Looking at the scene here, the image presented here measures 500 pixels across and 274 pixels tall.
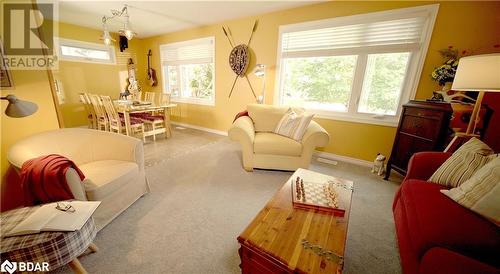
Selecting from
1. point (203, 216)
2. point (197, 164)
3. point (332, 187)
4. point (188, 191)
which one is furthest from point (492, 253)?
point (197, 164)

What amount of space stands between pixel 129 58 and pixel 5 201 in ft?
15.6

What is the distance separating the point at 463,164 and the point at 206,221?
6.63 feet

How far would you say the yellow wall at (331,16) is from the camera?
2.04m

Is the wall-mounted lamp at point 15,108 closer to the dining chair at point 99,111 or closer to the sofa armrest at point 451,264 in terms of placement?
the sofa armrest at point 451,264

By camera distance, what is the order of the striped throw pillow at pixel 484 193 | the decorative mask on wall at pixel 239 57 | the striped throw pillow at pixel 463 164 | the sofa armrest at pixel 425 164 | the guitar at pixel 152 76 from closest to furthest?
the striped throw pillow at pixel 484 193 < the striped throw pillow at pixel 463 164 < the sofa armrest at pixel 425 164 < the decorative mask on wall at pixel 239 57 < the guitar at pixel 152 76

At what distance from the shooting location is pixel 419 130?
208 centimetres

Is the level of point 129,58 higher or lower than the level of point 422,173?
higher

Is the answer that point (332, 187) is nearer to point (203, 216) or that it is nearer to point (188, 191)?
point (203, 216)

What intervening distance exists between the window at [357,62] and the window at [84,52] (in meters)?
4.45

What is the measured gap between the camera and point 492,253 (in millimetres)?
864

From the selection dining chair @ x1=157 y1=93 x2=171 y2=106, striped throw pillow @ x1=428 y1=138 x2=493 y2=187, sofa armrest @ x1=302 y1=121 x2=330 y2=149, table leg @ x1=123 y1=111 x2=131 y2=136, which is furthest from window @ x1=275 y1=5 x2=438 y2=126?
table leg @ x1=123 y1=111 x2=131 y2=136

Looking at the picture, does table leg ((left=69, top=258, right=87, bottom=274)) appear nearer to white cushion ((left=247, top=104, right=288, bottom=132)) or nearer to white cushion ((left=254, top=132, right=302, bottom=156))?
white cushion ((left=254, top=132, right=302, bottom=156))

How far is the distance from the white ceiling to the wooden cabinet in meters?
2.14

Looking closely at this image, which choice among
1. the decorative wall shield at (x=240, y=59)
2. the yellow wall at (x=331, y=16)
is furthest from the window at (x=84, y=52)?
the decorative wall shield at (x=240, y=59)
